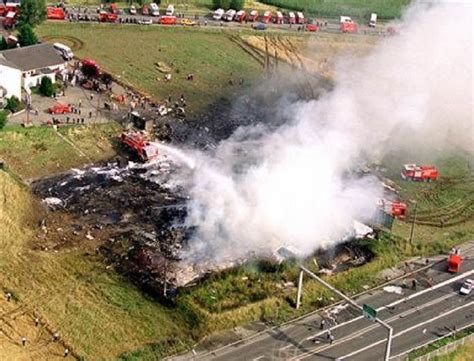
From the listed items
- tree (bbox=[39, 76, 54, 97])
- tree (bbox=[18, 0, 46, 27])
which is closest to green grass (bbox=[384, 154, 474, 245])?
tree (bbox=[39, 76, 54, 97])

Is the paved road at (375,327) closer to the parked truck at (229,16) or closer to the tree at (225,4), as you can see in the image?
the parked truck at (229,16)

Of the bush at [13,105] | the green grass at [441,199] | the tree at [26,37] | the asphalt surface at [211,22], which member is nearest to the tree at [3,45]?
the tree at [26,37]

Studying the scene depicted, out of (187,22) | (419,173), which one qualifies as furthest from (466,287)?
(187,22)

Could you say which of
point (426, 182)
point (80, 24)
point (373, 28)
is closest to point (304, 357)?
point (426, 182)

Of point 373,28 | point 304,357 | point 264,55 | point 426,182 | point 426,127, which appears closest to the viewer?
point 304,357

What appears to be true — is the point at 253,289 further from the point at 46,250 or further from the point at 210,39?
the point at 210,39

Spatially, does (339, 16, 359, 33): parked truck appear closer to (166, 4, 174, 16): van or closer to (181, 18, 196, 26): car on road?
(181, 18, 196, 26): car on road
